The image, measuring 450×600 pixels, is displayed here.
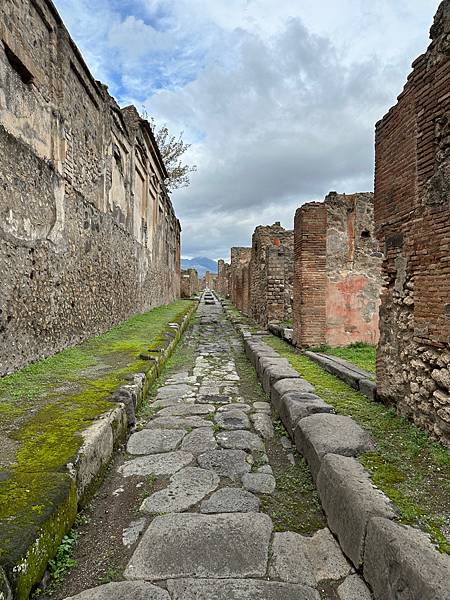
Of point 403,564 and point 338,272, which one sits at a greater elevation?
point 338,272

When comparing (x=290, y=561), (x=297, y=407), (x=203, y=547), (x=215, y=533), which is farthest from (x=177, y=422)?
(x=290, y=561)

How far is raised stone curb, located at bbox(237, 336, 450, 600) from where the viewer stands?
5.06 ft

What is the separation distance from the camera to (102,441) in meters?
2.91

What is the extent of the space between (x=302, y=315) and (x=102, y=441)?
5321 mm

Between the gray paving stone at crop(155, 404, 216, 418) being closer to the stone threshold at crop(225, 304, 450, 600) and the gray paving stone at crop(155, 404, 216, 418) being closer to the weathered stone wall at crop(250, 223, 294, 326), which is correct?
the stone threshold at crop(225, 304, 450, 600)

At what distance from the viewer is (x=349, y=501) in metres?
2.12

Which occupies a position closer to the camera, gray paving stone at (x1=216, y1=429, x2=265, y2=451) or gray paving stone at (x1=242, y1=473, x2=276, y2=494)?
gray paving stone at (x1=242, y1=473, x2=276, y2=494)

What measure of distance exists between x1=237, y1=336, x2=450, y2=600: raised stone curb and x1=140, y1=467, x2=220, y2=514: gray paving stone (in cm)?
74

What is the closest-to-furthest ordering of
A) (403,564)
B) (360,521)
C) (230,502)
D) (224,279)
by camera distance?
(403,564), (360,521), (230,502), (224,279)

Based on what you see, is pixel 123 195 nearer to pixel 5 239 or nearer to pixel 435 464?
pixel 5 239

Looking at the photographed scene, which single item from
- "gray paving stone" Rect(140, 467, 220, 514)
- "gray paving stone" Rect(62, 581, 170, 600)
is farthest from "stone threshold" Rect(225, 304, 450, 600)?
"gray paving stone" Rect(62, 581, 170, 600)

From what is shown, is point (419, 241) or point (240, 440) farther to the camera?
point (240, 440)

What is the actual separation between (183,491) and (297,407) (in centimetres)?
141

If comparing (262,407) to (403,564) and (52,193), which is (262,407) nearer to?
(403,564)
